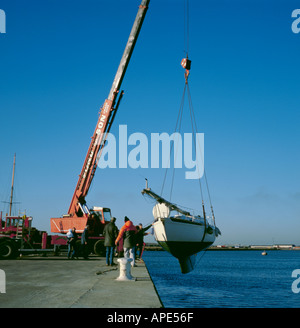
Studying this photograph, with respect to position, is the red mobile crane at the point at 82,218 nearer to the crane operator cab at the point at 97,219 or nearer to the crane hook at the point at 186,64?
the crane operator cab at the point at 97,219

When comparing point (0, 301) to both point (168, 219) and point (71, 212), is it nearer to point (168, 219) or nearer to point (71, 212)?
point (168, 219)

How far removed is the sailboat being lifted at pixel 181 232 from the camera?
802 inches

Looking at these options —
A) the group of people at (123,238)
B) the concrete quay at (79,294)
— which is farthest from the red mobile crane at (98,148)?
the concrete quay at (79,294)

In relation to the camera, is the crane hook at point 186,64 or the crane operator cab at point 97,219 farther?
the crane operator cab at point 97,219

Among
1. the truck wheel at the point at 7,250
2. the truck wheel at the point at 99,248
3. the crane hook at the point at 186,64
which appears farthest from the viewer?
the truck wheel at the point at 99,248

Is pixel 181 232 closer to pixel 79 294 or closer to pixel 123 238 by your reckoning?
pixel 123 238

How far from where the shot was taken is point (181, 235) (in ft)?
68.6

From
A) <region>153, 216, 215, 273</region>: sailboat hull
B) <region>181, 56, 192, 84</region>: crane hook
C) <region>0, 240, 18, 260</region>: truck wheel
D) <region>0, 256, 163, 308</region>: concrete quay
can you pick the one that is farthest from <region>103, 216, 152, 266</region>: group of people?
<region>181, 56, 192, 84</region>: crane hook

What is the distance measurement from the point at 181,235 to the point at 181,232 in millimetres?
202

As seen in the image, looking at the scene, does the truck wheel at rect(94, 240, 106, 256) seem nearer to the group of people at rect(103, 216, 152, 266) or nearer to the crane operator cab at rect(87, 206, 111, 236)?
the crane operator cab at rect(87, 206, 111, 236)

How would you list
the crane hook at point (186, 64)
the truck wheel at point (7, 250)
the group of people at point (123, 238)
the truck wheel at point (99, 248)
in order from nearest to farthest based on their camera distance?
the group of people at point (123, 238), the truck wheel at point (7, 250), the crane hook at point (186, 64), the truck wheel at point (99, 248)
